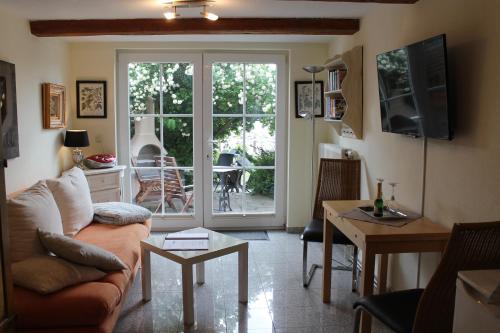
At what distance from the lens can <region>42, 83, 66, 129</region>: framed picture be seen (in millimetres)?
3947

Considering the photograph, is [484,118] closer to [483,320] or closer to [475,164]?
[475,164]

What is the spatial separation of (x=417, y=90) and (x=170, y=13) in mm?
1776

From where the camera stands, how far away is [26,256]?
252 cm

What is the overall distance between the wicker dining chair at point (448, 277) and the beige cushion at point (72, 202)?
230 cm

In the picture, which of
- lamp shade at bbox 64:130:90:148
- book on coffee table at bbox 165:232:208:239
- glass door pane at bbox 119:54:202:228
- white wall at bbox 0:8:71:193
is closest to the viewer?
book on coffee table at bbox 165:232:208:239

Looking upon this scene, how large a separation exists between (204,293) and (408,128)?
1.89m

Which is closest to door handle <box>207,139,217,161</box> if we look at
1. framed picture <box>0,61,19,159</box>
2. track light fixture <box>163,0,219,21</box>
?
track light fixture <box>163,0,219,21</box>

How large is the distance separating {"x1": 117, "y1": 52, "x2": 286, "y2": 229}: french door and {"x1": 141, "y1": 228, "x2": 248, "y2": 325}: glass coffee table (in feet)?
5.62

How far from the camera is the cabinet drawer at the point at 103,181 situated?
4309 mm

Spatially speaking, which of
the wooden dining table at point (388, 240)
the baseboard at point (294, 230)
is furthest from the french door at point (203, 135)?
the wooden dining table at point (388, 240)

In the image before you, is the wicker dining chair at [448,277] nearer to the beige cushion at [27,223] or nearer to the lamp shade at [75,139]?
the beige cushion at [27,223]

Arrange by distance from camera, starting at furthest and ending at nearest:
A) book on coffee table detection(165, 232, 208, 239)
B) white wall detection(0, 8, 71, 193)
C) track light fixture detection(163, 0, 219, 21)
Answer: white wall detection(0, 8, 71, 193)
book on coffee table detection(165, 232, 208, 239)
track light fixture detection(163, 0, 219, 21)

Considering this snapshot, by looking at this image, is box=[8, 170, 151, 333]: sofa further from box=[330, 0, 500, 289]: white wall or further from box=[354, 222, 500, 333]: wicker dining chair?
box=[330, 0, 500, 289]: white wall

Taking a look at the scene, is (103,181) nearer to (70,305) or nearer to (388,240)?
(70,305)
